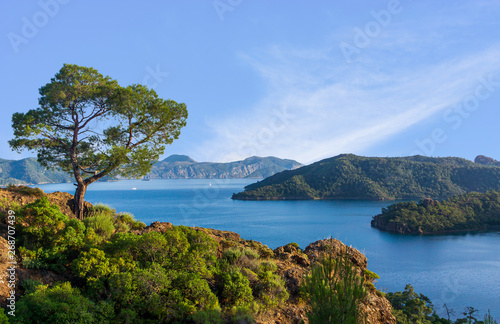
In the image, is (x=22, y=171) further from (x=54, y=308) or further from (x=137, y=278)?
(x=54, y=308)

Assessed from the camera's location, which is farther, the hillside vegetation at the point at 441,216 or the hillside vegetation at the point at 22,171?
the hillside vegetation at the point at 22,171

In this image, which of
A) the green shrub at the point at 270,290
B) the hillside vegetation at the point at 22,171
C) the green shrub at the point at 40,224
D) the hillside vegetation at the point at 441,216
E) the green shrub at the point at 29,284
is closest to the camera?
the green shrub at the point at 29,284

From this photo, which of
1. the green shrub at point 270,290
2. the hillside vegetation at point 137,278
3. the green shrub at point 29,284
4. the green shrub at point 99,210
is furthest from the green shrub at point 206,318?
the green shrub at point 99,210

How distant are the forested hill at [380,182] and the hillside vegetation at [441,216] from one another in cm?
3653

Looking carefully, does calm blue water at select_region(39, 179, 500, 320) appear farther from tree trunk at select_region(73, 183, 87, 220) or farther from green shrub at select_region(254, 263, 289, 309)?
tree trunk at select_region(73, 183, 87, 220)

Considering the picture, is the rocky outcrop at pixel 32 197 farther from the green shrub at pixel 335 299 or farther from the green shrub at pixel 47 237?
the green shrub at pixel 335 299

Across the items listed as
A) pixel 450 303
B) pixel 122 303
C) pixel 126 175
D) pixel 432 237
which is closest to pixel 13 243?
pixel 122 303

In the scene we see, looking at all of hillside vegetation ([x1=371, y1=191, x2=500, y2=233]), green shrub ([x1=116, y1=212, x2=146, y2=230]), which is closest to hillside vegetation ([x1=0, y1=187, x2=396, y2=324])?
green shrub ([x1=116, y1=212, x2=146, y2=230])

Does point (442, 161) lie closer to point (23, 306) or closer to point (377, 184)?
point (377, 184)

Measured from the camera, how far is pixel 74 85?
1102 cm

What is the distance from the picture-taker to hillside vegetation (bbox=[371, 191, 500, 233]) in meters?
74.4

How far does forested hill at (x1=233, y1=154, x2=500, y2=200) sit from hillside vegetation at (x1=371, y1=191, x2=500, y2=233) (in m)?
36.5

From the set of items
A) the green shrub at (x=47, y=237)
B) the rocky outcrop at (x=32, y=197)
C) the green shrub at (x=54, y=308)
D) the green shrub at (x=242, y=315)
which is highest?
the rocky outcrop at (x=32, y=197)

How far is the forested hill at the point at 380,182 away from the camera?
409 feet
